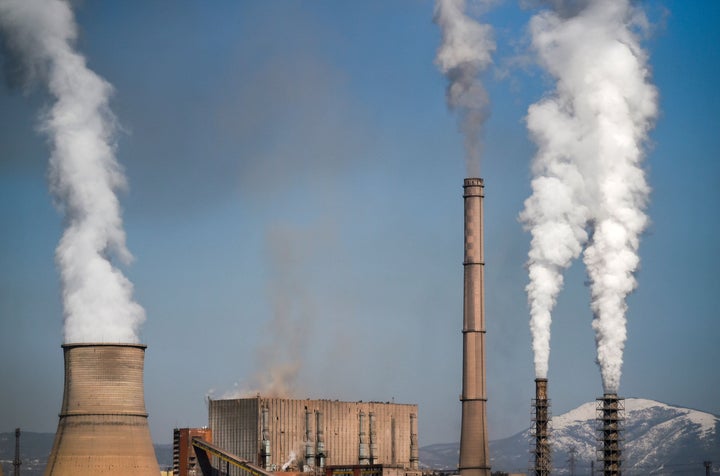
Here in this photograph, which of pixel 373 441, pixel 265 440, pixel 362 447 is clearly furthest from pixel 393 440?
pixel 265 440

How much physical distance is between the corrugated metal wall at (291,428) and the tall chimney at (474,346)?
717 cm

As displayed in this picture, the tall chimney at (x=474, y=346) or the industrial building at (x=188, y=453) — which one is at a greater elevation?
the tall chimney at (x=474, y=346)

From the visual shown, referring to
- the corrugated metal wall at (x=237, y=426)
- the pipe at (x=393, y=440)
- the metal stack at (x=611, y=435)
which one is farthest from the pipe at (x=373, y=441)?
the metal stack at (x=611, y=435)

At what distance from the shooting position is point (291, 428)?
83250mm

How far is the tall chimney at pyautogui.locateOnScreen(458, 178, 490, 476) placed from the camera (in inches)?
3324

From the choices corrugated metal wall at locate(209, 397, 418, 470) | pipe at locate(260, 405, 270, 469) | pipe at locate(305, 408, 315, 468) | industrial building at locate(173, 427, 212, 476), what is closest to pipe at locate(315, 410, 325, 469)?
corrugated metal wall at locate(209, 397, 418, 470)

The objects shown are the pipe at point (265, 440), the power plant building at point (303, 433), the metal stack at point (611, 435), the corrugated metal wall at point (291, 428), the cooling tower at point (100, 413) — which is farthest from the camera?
the corrugated metal wall at point (291, 428)

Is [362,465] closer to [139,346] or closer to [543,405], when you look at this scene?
[543,405]

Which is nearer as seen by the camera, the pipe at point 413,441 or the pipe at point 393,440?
the pipe at point 393,440

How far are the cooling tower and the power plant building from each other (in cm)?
1532

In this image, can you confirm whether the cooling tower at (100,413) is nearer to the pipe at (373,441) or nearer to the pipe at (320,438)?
the pipe at (320,438)

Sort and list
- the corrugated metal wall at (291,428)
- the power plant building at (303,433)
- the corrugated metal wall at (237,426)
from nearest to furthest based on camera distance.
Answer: the corrugated metal wall at (237,426), the power plant building at (303,433), the corrugated metal wall at (291,428)

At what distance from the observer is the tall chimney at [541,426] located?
8231cm

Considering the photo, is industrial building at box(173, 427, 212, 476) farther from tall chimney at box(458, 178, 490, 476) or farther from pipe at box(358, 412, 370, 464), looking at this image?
tall chimney at box(458, 178, 490, 476)
